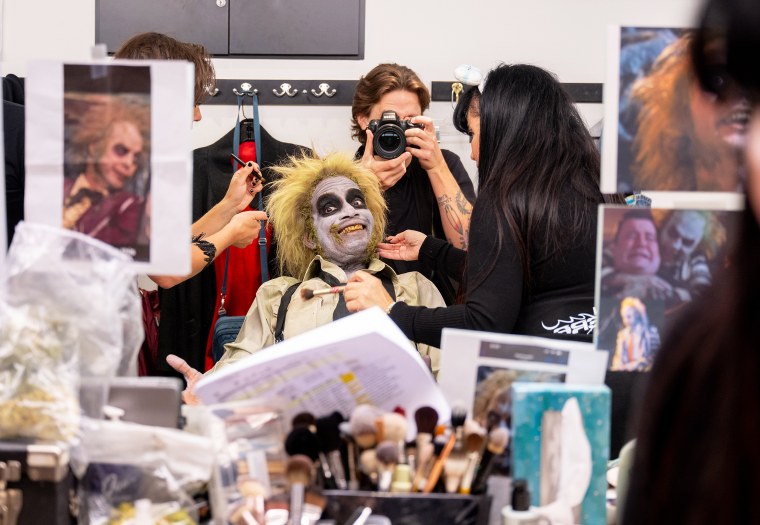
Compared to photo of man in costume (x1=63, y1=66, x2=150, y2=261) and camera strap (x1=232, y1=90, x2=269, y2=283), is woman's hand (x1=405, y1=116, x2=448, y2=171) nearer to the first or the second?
camera strap (x1=232, y1=90, x2=269, y2=283)

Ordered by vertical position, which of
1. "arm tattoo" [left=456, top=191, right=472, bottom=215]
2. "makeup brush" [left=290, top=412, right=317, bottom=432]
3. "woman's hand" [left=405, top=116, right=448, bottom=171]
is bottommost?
"makeup brush" [left=290, top=412, right=317, bottom=432]

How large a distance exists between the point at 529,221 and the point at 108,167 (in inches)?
30.5

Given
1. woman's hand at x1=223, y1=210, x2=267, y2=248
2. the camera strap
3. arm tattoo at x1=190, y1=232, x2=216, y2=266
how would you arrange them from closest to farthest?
arm tattoo at x1=190, y1=232, x2=216, y2=266 → woman's hand at x1=223, y1=210, x2=267, y2=248 → the camera strap

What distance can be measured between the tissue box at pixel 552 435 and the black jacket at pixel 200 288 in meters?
1.69

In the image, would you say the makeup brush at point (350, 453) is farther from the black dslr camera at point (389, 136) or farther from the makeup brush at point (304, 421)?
the black dslr camera at point (389, 136)

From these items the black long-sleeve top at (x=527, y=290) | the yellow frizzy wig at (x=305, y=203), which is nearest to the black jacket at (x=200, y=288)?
the yellow frizzy wig at (x=305, y=203)

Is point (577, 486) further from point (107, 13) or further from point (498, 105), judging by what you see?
point (107, 13)

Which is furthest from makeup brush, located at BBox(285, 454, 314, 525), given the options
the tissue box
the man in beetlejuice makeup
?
the man in beetlejuice makeup

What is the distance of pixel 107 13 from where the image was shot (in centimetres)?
289

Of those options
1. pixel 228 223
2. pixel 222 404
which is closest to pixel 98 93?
pixel 222 404

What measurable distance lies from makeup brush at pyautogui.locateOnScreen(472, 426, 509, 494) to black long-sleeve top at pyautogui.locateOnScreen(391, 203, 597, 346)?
0.58 metres

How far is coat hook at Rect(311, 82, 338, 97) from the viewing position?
9.46 ft

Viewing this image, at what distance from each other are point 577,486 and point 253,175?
5.31ft

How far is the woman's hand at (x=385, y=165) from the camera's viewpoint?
94.6 inches
